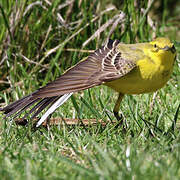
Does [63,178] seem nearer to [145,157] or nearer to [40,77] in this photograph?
[145,157]

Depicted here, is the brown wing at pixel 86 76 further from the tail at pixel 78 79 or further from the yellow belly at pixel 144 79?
the yellow belly at pixel 144 79

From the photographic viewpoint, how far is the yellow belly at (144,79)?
167 inches

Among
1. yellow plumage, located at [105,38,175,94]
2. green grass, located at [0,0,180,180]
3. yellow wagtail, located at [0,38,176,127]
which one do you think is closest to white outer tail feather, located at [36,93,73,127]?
yellow wagtail, located at [0,38,176,127]

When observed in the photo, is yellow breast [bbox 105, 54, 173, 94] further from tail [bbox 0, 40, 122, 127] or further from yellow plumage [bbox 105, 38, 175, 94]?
tail [bbox 0, 40, 122, 127]

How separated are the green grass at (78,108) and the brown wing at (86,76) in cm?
31

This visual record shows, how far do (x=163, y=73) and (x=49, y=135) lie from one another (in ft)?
4.28

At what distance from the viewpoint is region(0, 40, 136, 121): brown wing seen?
404 centimetres

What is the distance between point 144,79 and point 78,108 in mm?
930

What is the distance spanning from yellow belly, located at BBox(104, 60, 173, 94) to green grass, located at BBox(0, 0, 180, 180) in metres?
0.35

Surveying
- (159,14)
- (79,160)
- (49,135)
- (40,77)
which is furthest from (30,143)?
(159,14)

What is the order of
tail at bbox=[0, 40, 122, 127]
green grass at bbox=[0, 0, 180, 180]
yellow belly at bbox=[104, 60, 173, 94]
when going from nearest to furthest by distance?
green grass at bbox=[0, 0, 180, 180] < tail at bbox=[0, 40, 122, 127] < yellow belly at bbox=[104, 60, 173, 94]

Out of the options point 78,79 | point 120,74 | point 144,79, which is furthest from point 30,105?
point 144,79

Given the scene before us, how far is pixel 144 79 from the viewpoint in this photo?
4234mm

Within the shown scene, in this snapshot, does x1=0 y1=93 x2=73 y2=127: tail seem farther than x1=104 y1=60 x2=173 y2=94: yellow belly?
Yes
